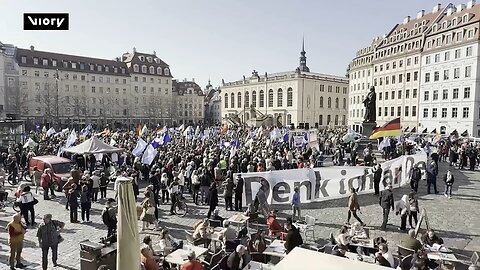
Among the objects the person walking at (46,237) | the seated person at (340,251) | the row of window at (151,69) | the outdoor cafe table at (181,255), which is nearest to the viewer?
the outdoor cafe table at (181,255)

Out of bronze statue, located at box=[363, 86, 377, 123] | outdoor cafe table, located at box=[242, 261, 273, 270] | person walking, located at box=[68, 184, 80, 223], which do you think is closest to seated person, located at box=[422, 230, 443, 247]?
outdoor cafe table, located at box=[242, 261, 273, 270]

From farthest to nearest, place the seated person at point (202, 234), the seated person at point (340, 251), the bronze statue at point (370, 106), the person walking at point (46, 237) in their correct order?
the bronze statue at point (370, 106) → the seated person at point (202, 234) → the person walking at point (46, 237) → the seated person at point (340, 251)

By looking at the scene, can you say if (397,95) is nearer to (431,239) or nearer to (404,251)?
(431,239)

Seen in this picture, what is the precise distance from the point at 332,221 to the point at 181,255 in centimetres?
699

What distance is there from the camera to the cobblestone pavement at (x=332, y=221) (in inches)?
414

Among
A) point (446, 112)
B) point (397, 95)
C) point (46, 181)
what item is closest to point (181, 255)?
point (46, 181)

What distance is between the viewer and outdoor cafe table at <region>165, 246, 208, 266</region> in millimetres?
8219

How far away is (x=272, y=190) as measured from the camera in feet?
46.9

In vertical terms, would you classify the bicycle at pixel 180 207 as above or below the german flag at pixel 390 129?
below

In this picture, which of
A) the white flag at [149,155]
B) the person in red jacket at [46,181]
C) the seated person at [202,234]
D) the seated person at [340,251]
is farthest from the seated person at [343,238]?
the person in red jacket at [46,181]

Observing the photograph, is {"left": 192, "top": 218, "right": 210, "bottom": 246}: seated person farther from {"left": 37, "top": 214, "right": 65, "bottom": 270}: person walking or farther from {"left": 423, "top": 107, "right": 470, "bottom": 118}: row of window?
{"left": 423, "top": 107, "right": 470, "bottom": 118}: row of window

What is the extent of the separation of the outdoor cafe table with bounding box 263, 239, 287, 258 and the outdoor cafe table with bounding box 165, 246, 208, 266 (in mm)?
1590

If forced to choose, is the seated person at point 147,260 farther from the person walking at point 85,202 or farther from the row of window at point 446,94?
the row of window at point 446,94

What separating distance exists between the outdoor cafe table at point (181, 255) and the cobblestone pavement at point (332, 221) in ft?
9.07
